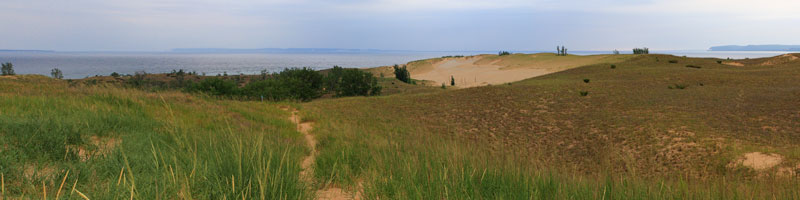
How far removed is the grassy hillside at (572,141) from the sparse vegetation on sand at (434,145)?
3 cm

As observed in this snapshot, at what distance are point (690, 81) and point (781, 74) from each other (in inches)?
226

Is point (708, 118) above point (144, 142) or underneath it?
underneath

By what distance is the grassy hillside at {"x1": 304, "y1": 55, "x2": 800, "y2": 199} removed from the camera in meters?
3.05

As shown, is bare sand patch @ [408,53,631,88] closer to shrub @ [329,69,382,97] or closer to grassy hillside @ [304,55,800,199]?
shrub @ [329,69,382,97]

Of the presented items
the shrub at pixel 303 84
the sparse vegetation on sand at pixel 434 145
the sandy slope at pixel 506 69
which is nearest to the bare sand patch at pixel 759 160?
the sparse vegetation on sand at pixel 434 145

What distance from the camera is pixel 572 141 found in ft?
31.6

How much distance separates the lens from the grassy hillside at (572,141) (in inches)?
120

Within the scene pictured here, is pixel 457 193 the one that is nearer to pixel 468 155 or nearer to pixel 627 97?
pixel 468 155

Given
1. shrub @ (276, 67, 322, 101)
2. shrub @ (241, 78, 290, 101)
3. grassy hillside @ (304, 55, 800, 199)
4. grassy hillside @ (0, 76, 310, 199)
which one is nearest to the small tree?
shrub @ (241, 78, 290, 101)

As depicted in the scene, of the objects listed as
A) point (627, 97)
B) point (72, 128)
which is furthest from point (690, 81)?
point (72, 128)

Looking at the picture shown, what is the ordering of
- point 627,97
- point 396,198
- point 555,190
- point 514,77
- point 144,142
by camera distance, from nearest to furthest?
point 396,198 < point 555,190 < point 144,142 < point 627,97 < point 514,77

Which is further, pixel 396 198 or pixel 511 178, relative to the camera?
pixel 511 178

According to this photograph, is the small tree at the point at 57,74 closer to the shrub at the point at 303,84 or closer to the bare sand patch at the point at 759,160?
the shrub at the point at 303,84

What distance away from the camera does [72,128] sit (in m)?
4.67
